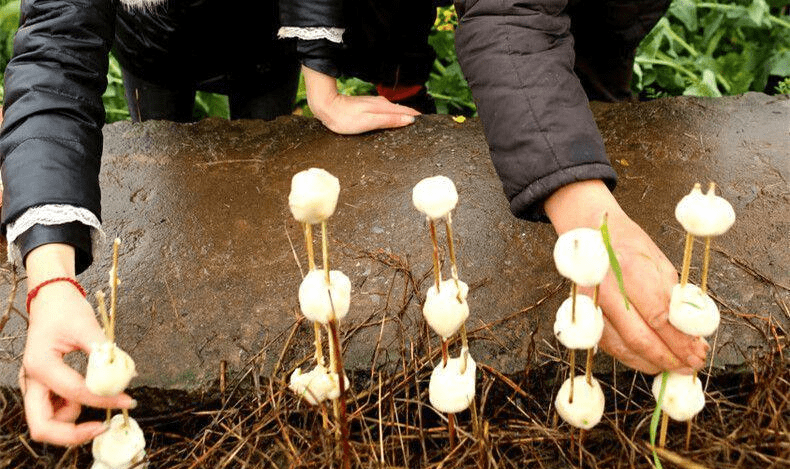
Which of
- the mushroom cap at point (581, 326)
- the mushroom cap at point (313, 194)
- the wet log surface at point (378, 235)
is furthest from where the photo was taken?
the wet log surface at point (378, 235)

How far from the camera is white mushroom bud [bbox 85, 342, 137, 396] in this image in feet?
3.09

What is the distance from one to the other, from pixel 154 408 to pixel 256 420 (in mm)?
216

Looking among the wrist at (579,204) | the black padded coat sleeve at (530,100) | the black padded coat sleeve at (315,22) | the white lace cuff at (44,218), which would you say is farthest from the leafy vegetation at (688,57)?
the white lace cuff at (44,218)

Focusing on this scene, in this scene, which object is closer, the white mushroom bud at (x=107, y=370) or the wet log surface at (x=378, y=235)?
the white mushroom bud at (x=107, y=370)

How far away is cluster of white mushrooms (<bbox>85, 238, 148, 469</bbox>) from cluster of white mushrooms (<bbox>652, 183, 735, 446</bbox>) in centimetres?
69

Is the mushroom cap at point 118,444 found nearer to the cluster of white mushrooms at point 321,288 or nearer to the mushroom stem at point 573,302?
the cluster of white mushrooms at point 321,288

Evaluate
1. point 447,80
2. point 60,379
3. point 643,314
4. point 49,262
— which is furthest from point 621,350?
point 447,80

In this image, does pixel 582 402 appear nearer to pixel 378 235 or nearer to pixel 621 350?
pixel 621 350

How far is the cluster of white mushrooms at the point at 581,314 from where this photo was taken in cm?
86

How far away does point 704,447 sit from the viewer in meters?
1.22

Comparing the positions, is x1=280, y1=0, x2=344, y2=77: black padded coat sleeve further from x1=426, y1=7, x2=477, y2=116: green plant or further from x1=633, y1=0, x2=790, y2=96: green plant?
x1=633, y1=0, x2=790, y2=96: green plant

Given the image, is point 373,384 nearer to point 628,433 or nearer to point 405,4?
point 628,433

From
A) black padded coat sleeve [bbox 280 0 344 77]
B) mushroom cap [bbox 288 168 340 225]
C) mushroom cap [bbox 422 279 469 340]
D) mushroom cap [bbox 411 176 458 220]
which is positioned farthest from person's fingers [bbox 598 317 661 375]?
black padded coat sleeve [bbox 280 0 344 77]

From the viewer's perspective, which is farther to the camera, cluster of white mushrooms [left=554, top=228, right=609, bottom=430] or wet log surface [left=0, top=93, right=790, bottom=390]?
wet log surface [left=0, top=93, right=790, bottom=390]
